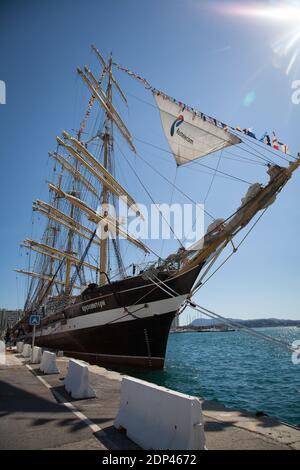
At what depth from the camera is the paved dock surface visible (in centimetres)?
439

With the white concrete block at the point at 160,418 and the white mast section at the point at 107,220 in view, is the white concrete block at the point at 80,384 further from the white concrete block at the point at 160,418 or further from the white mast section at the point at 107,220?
the white mast section at the point at 107,220

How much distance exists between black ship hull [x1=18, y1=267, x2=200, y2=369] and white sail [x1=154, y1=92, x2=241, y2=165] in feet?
20.9

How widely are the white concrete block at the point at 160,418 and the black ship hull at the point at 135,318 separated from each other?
36.9 ft

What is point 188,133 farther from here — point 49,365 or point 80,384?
point 80,384

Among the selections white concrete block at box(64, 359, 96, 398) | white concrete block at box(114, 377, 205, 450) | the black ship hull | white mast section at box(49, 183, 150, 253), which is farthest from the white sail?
white concrete block at box(114, 377, 205, 450)

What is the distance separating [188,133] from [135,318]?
1036 cm

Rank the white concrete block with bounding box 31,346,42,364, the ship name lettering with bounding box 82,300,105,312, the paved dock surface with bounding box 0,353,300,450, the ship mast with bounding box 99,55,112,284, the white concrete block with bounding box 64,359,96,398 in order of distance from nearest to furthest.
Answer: the paved dock surface with bounding box 0,353,300,450 → the white concrete block with bounding box 64,359,96,398 → the white concrete block with bounding box 31,346,42,364 → the ship name lettering with bounding box 82,300,105,312 → the ship mast with bounding box 99,55,112,284

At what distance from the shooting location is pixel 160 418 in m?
4.13

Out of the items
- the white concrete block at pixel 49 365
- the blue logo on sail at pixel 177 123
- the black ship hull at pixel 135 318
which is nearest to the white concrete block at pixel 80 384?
the white concrete block at pixel 49 365

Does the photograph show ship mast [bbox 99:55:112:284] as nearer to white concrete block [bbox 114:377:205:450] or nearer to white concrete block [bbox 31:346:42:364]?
white concrete block [bbox 31:346:42:364]

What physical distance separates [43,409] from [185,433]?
12.9 feet

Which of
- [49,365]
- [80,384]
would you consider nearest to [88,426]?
[80,384]
